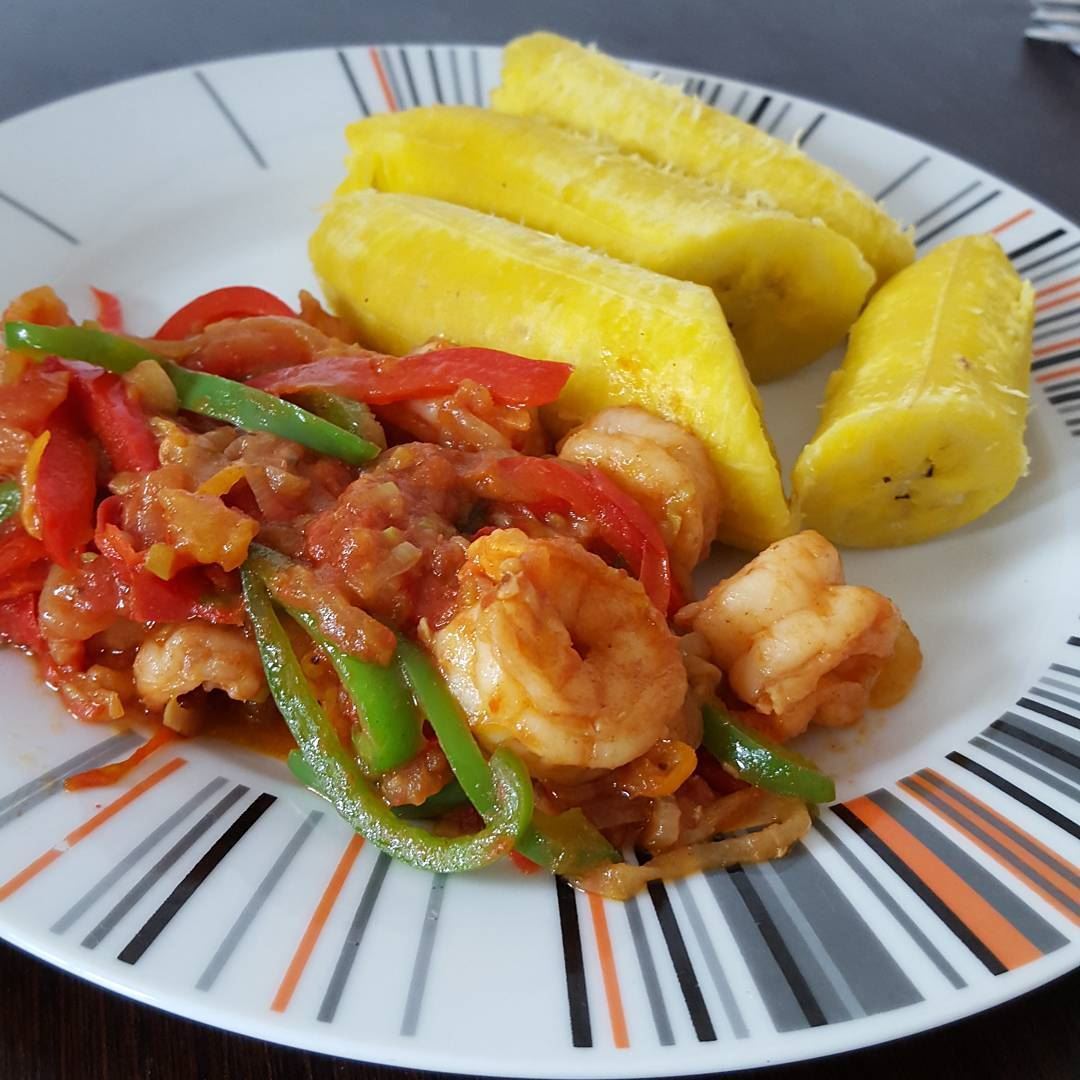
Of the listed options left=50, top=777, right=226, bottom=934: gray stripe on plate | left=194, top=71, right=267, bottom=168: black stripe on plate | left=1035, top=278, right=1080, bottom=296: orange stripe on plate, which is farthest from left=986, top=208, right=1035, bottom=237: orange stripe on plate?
left=50, top=777, right=226, bottom=934: gray stripe on plate

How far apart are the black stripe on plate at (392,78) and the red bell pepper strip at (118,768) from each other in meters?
2.73

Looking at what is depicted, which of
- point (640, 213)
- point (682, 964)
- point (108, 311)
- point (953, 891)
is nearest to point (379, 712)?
point (682, 964)

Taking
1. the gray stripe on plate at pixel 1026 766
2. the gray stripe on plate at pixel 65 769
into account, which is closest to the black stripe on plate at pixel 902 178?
the gray stripe on plate at pixel 1026 766

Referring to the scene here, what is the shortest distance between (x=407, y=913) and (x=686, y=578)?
108 centimetres

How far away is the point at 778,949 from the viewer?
1.77 meters

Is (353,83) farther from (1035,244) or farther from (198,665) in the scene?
(198,665)

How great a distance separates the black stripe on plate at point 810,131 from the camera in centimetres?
395

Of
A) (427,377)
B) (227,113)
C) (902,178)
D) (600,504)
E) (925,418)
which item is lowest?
(600,504)

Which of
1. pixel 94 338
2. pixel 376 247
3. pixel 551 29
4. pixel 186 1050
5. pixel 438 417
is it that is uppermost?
pixel 551 29

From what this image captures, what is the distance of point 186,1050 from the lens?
5.74 feet

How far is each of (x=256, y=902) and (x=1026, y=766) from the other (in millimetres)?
1551

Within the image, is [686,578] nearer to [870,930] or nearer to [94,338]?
[870,930]

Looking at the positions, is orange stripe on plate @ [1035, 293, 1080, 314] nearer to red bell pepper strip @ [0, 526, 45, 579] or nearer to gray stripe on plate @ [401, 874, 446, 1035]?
gray stripe on plate @ [401, 874, 446, 1035]

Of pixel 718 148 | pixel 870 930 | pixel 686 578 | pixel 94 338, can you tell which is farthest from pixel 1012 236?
pixel 94 338
